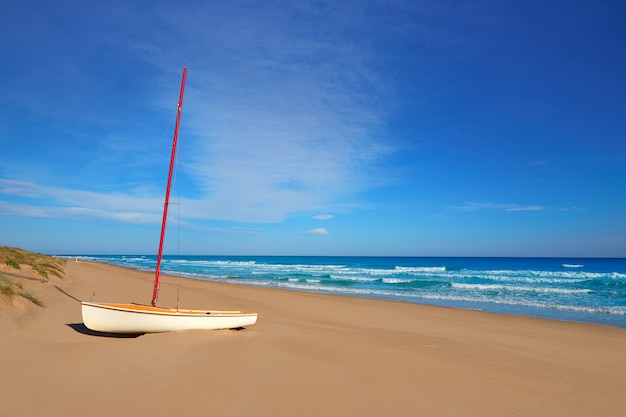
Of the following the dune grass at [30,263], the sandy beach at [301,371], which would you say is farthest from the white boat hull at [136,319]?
the dune grass at [30,263]

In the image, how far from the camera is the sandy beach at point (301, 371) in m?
5.54

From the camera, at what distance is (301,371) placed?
7.31m

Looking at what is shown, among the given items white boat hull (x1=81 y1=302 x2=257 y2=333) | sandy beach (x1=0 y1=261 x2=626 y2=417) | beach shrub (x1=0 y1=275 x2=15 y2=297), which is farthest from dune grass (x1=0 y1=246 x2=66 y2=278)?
white boat hull (x1=81 y1=302 x2=257 y2=333)

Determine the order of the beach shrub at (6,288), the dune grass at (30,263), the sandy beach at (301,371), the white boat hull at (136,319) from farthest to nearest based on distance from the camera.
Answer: the dune grass at (30,263)
the beach shrub at (6,288)
the white boat hull at (136,319)
the sandy beach at (301,371)

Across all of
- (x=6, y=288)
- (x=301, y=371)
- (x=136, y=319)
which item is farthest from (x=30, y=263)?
(x=301, y=371)

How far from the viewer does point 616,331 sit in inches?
529

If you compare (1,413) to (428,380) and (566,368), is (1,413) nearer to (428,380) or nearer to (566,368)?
(428,380)

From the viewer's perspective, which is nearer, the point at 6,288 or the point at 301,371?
the point at 301,371

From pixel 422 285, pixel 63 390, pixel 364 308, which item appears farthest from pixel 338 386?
pixel 422 285

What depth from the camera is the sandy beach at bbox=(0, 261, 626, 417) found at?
5.54 meters

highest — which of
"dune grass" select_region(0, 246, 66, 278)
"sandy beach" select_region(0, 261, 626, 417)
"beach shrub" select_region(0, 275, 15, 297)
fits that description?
"dune grass" select_region(0, 246, 66, 278)

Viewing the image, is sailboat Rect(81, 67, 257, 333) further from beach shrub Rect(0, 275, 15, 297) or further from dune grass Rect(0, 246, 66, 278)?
dune grass Rect(0, 246, 66, 278)

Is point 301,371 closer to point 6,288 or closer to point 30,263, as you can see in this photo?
point 6,288

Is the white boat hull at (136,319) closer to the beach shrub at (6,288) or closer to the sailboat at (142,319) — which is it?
the sailboat at (142,319)
